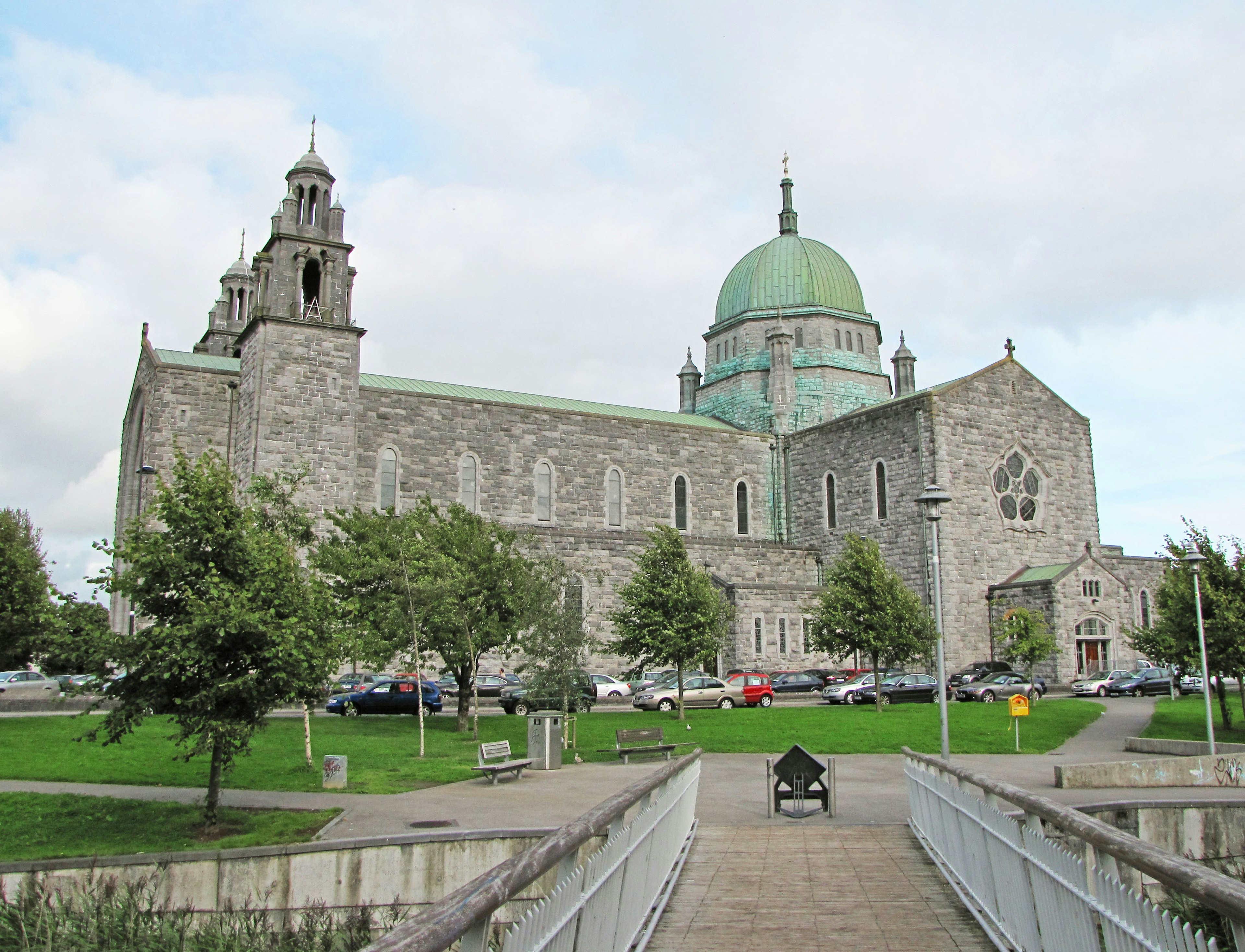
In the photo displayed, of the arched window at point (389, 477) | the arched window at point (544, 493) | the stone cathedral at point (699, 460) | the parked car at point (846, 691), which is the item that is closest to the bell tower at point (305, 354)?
the stone cathedral at point (699, 460)

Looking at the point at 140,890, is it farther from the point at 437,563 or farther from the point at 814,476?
the point at 814,476

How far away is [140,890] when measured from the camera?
10.5m

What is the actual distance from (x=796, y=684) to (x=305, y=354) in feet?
76.8

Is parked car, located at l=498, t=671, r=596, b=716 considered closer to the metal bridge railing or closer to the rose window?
the metal bridge railing

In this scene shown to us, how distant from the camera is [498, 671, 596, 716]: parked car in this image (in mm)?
28719

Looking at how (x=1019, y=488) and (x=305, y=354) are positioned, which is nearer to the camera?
(x=305, y=354)

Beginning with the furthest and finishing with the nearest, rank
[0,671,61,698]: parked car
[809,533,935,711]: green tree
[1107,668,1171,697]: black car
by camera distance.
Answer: [1107,668,1171,697]: black car
[809,533,935,711]: green tree
[0,671,61,698]: parked car

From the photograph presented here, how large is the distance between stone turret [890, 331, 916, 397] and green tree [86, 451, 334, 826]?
49.0 meters

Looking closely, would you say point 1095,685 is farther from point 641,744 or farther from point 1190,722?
point 641,744

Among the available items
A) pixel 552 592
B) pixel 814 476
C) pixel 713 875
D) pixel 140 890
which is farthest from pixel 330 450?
pixel 713 875

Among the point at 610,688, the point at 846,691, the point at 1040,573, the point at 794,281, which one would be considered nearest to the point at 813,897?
the point at 846,691

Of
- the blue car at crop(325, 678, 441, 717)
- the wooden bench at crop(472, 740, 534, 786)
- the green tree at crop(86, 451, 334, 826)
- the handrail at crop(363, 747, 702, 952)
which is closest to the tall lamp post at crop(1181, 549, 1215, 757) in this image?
the wooden bench at crop(472, 740, 534, 786)

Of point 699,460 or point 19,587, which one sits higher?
point 699,460

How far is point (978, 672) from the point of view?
40.9 metres
